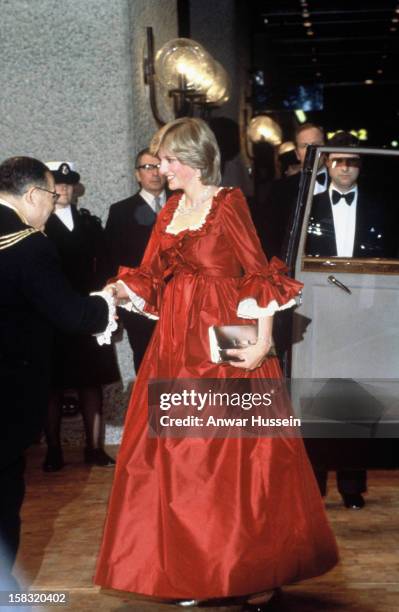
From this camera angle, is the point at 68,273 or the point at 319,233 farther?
the point at 68,273

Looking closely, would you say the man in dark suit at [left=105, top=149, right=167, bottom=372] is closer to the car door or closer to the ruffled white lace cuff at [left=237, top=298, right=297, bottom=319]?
the car door

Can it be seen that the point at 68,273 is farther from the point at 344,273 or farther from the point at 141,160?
the point at 344,273

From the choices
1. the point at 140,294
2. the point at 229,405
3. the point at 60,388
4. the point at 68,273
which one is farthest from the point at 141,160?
the point at 229,405

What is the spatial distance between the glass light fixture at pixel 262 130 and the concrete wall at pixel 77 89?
964 cm

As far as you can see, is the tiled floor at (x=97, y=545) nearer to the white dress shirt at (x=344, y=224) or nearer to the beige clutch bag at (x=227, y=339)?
the beige clutch bag at (x=227, y=339)

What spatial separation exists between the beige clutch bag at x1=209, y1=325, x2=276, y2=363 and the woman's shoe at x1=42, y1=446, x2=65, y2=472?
2.49 metres

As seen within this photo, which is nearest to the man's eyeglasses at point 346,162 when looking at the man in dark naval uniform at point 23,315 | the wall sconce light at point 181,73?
Answer: the man in dark naval uniform at point 23,315

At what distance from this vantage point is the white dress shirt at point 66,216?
5.61 meters

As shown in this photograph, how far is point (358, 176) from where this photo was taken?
190 inches

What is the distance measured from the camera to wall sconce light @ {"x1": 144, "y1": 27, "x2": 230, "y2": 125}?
6793 millimetres

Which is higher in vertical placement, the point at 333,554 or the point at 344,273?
the point at 344,273

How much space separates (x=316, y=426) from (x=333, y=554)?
163 cm

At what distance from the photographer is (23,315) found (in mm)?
3199

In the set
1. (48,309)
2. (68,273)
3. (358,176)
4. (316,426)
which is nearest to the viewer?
(48,309)
